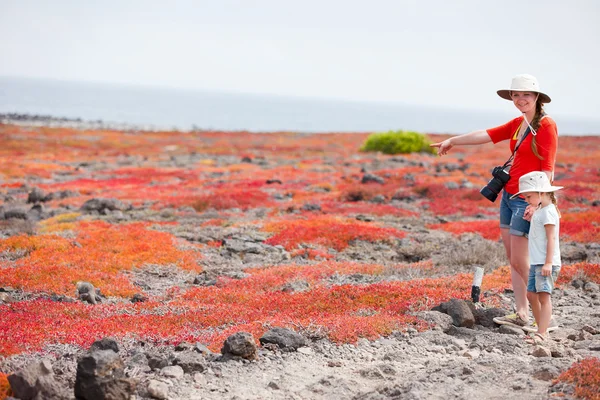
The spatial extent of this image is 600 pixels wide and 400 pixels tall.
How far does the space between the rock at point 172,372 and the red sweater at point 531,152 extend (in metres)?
5.09

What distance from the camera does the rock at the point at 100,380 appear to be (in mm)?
6266

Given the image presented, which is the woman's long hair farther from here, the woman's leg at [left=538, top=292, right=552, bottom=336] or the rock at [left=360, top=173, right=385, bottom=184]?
the rock at [left=360, top=173, right=385, bottom=184]

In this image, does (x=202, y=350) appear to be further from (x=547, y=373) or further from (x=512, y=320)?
(x=512, y=320)

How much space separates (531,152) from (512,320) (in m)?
2.65

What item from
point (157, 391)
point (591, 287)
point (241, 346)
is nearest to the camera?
point (157, 391)

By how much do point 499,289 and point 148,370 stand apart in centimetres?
698

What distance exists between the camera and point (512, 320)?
366 inches

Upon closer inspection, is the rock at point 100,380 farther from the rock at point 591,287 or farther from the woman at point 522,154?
the rock at point 591,287

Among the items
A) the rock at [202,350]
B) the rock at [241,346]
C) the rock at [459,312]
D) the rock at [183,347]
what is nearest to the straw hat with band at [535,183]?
the rock at [459,312]

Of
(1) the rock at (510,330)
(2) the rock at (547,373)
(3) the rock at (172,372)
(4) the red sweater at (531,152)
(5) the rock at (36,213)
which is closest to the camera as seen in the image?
(2) the rock at (547,373)

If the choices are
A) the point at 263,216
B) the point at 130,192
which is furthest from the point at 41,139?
the point at 263,216

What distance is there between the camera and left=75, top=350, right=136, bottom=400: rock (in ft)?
20.6

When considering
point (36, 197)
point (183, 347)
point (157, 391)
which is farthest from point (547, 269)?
point (36, 197)

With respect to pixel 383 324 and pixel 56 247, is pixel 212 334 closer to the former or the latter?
pixel 383 324
